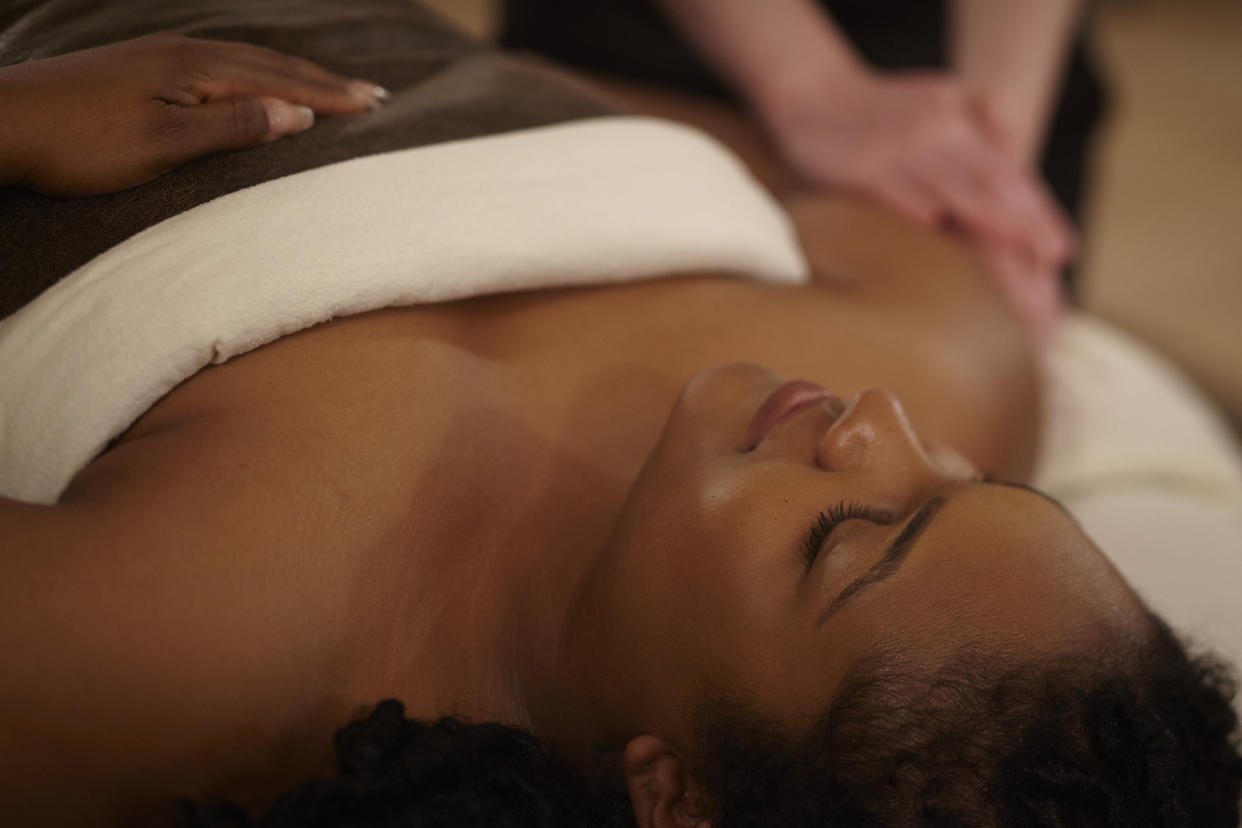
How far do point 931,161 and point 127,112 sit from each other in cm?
94

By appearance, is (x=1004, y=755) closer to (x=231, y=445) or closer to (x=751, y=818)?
(x=751, y=818)

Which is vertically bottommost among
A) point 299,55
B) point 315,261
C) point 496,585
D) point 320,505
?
point 496,585

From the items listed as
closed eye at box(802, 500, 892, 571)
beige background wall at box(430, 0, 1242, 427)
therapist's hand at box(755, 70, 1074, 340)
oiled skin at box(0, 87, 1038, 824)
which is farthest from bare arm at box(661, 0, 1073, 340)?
closed eye at box(802, 500, 892, 571)

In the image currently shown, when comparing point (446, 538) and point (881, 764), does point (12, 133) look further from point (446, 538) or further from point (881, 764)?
point (881, 764)

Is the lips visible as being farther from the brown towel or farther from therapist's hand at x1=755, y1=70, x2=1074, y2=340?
therapist's hand at x1=755, y1=70, x2=1074, y2=340

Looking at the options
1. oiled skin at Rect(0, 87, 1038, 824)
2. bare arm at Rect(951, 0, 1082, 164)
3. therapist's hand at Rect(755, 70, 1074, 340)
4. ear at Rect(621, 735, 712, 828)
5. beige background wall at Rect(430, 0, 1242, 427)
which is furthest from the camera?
beige background wall at Rect(430, 0, 1242, 427)

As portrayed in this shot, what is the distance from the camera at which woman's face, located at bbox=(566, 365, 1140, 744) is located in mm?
655

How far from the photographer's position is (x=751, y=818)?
0.64m

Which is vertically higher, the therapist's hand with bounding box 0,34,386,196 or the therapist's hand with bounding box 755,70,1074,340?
the therapist's hand with bounding box 0,34,386,196

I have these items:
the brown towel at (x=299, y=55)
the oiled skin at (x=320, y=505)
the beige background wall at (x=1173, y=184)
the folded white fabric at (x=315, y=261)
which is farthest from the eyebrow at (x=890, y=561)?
the beige background wall at (x=1173, y=184)

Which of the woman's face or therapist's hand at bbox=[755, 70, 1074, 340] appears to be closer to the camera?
the woman's face

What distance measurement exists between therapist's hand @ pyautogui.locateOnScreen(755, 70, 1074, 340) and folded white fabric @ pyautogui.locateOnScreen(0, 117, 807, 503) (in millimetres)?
454

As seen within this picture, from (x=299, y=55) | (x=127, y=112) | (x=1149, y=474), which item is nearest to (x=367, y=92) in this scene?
(x=299, y=55)

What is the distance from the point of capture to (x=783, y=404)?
78 cm
